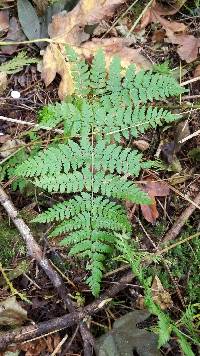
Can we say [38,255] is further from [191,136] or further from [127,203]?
[191,136]

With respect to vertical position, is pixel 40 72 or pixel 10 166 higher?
pixel 40 72

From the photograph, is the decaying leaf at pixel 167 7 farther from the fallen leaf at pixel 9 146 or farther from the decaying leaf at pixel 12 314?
the decaying leaf at pixel 12 314

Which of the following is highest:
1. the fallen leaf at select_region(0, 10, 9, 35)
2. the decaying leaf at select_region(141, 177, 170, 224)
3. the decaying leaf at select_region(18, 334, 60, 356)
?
the fallen leaf at select_region(0, 10, 9, 35)

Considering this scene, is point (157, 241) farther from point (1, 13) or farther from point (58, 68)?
point (1, 13)

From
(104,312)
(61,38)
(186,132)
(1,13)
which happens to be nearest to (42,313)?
(104,312)

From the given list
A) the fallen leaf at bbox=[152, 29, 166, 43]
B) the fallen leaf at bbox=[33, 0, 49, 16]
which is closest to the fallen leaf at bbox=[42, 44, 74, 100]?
the fallen leaf at bbox=[33, 0, 49, 16]

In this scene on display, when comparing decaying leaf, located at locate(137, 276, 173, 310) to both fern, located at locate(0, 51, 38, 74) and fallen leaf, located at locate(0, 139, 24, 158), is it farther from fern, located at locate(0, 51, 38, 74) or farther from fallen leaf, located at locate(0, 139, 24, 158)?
fern, located at locate(0, 51, 38, 74)

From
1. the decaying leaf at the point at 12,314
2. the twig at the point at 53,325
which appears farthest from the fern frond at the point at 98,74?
the decaying leaf at the point at 12,314
